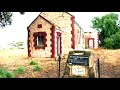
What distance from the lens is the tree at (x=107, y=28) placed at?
23.5ft

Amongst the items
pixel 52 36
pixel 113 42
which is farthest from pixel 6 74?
pixel 113 42

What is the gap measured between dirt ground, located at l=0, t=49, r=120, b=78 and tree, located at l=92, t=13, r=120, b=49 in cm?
20

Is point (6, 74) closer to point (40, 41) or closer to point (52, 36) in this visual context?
point (40, 41)

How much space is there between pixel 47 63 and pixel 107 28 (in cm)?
153

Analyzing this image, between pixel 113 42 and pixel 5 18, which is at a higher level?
pixel 5 18

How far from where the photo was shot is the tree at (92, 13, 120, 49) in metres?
7.15

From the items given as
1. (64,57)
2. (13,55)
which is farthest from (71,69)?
(13,55)

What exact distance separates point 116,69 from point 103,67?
0.31 meters

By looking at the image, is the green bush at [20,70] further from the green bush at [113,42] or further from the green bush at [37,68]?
the green bush at [113,42]

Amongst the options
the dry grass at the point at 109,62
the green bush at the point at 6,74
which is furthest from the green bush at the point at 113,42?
the green bush at the point at 6,74

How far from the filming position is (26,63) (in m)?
7.07
